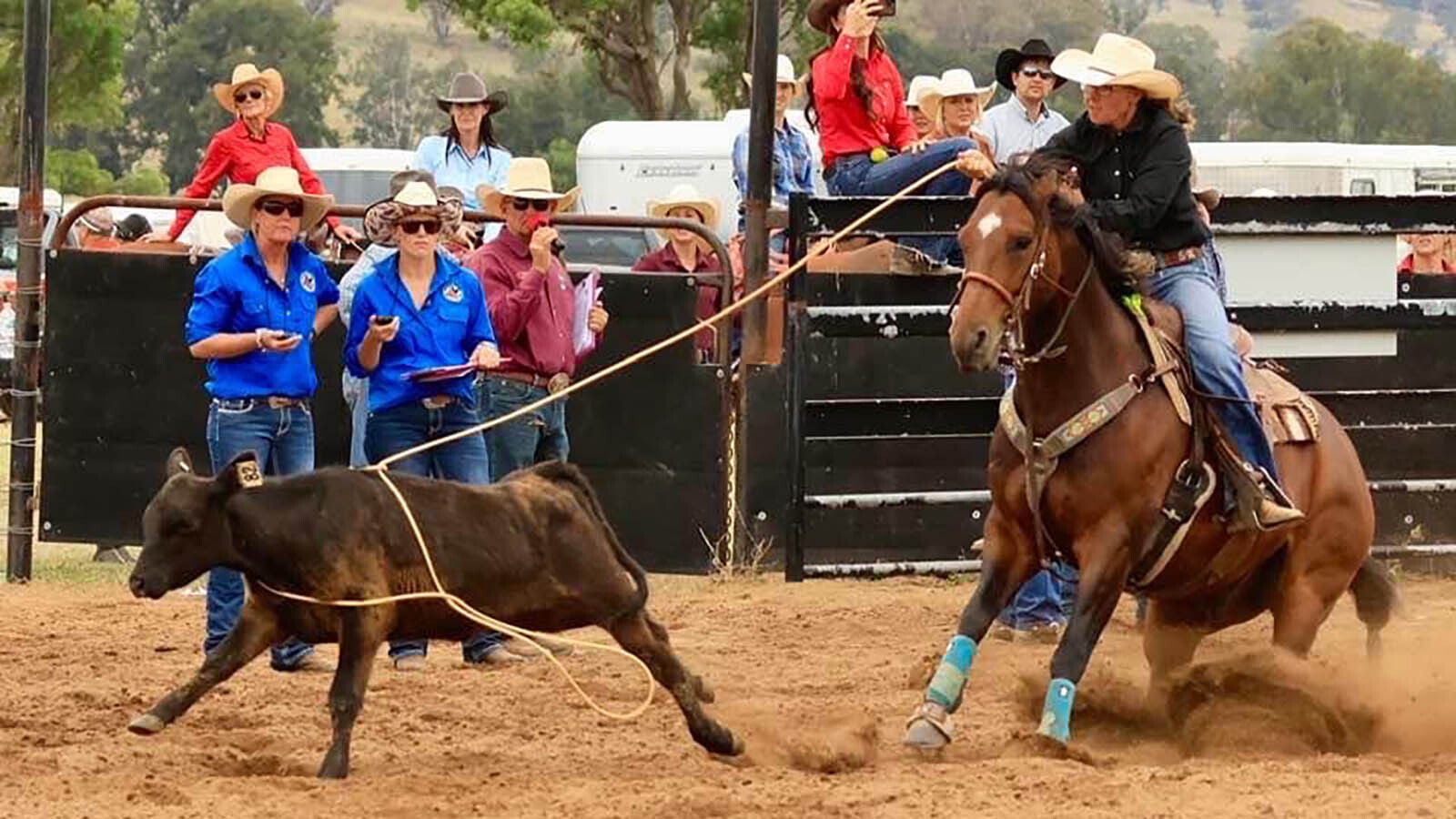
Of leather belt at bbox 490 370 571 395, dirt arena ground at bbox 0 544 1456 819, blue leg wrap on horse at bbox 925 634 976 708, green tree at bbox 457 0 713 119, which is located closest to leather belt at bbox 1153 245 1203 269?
dirt arena ground at bbox 0 544 1456 819

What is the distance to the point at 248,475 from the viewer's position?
7.25m

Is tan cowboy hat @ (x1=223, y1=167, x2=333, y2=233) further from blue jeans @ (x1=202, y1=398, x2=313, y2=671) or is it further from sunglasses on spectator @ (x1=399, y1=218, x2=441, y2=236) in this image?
blue jeans @ (x1=202, y1=398, x2=313, y2=671)

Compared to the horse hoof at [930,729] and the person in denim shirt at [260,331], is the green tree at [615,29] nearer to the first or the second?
the person in denim shirt at [260,331]

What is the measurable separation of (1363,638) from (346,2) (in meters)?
109

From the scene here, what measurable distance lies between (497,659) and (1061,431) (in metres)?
2.98

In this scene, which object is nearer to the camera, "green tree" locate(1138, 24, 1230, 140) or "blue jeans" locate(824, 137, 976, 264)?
"blue jeans" locate(824, 137, 976, 264)

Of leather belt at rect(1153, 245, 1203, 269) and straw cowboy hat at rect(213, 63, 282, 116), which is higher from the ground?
straw cowboy hat at rect(213, 63, 282, 116)

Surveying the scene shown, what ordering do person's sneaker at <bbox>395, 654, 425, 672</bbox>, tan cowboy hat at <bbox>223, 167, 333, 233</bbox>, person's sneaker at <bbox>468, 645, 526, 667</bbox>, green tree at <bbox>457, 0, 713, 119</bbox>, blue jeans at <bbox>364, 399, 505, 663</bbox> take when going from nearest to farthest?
tan cowboy hat at <bbox>223, 167, 333, 233</bbox>
blue jeans at <bbox>364, 399, 505, 663</bbox>
person's sneaker at <bbox>395, 654, 425, 672</bbox>
person's sneaker at <bbox>468, 645, 526, 667</bbox>
green tree at <bbox>457, 0, 713, 119</bbox>

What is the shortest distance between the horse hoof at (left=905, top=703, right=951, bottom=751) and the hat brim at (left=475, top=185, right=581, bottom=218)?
3.41 metres

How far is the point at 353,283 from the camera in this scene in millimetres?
9906

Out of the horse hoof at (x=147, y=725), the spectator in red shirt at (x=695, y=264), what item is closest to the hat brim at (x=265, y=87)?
the spectator in red shirt at (x=695, y=264)

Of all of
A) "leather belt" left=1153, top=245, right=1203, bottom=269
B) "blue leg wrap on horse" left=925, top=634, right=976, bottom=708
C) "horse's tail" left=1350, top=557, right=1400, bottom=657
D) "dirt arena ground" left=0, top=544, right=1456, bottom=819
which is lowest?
"dirt arena ground" left=0, top=544, right=1456, bottom=819

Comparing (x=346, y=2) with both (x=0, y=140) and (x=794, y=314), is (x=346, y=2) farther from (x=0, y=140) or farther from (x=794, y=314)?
(x=794, y=314)

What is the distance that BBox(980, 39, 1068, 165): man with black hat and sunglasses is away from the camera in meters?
11.6
